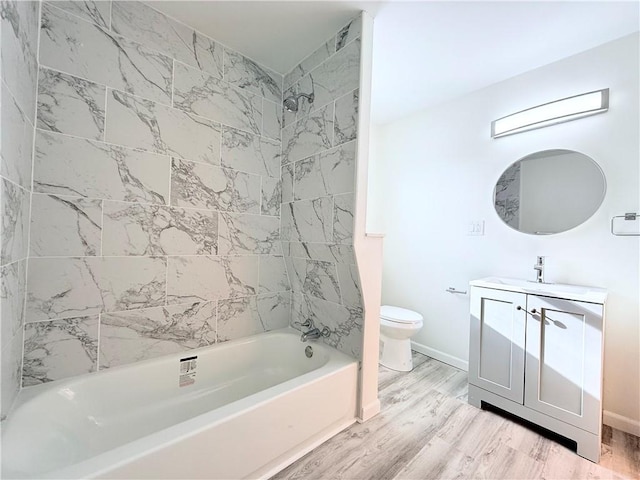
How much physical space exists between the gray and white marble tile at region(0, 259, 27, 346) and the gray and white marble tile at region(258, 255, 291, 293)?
46.4 inches

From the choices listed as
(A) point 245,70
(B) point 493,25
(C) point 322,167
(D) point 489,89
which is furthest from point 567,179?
(A) point 245,70

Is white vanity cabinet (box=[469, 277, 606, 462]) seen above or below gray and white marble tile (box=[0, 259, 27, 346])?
below

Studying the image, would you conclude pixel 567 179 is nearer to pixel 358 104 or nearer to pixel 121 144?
pixel 358 104

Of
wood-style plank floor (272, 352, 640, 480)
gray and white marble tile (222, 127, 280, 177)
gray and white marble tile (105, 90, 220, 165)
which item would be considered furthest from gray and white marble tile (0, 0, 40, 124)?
wood-style plank floor (272, 352, 640, 480)

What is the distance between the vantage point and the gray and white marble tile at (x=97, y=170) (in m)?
1.22

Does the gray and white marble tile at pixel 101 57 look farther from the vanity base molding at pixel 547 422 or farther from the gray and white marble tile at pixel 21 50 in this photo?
the vanity base molding at pixel 547 422

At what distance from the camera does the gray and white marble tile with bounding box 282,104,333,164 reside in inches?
66.2

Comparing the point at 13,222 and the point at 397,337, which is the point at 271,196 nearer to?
the point at 13,222

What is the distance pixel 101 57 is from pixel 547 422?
10.3 ft

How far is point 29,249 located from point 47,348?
48 cm

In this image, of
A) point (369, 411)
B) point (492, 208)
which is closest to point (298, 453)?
point (369, 411)

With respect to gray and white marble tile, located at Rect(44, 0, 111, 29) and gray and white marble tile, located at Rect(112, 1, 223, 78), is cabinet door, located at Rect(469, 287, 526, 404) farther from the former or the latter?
gray and white marble tile, located at Rect(44, 0, 111, 29)

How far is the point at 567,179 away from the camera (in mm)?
1784

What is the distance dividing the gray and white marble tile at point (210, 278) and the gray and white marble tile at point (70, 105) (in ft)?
2.56
